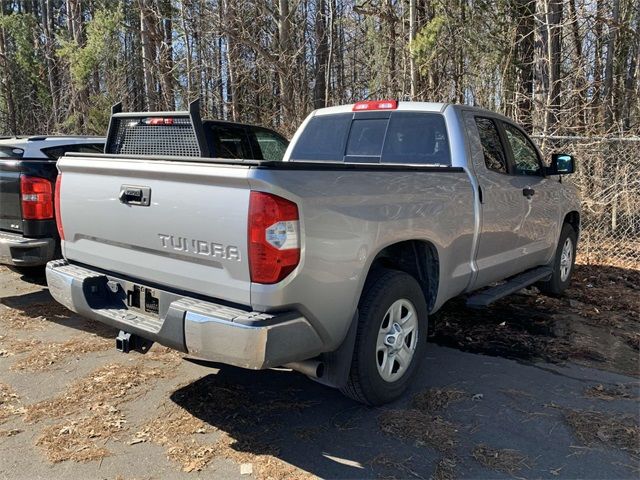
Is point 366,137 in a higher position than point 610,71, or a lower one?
lower

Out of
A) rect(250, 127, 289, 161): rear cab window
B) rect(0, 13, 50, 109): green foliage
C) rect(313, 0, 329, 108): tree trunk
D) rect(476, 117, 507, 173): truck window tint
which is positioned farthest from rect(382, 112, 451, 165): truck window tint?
rect(0, 13, 50, 109): green foliage

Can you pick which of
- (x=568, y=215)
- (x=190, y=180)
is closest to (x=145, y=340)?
(x=190, y=180)

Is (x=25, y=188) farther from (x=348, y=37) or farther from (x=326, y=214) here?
(x=348, y=37)

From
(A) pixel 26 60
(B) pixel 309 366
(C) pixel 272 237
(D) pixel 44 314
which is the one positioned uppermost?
(A) pixel 26 60

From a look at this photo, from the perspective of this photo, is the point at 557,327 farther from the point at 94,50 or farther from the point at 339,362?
the point at 94,50

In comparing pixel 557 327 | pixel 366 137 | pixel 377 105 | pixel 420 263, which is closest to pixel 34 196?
pixel 366 137

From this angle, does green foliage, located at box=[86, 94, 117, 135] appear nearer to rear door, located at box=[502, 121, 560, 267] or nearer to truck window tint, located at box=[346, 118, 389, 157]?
truck window tint, located at box=[346, 118, 389, 157]

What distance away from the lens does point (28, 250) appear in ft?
17.3

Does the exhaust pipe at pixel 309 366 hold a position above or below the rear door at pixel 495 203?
below

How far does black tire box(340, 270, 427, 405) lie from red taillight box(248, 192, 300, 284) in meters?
0.76

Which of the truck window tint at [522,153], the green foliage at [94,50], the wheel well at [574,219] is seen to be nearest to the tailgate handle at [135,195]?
the truck window tint at [522,153]

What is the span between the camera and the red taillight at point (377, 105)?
487 centimetres

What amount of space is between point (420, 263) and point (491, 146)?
4.98 feet

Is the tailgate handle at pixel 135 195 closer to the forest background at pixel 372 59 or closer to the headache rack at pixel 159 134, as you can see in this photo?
the headache rack at pixel 159 134
